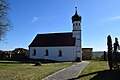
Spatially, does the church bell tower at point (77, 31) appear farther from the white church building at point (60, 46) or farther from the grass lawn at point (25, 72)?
the grass lawn at point (25, 72)

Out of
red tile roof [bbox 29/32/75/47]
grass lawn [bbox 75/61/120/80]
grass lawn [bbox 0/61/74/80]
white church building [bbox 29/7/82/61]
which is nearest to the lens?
grass lawn [bbox 0/61/74/80]

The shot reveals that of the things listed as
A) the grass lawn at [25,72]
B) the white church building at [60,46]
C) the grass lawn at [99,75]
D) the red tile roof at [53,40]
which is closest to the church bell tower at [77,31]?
the white church building at [60,46]

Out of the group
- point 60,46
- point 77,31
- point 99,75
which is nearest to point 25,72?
point 99,75

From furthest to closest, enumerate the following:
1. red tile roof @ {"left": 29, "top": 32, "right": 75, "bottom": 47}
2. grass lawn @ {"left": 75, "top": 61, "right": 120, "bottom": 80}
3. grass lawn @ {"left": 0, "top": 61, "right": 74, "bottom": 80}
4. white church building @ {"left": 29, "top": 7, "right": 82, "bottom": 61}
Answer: red tile roof @ {"left": 29, "top": 32, "right": 75, "bottom": 47} < white church building @ {"left": 29, "top": 7, "right": 82, "bottom": 61} < grass lawn @ {"left": 75, "top": 61, "right": 120, "bottom": 80} < grass lawn @ {"left": 0, "top": 61, "right": 74, "bottom": 80}

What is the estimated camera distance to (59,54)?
57.8m

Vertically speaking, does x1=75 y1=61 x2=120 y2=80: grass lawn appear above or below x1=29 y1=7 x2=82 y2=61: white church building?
below

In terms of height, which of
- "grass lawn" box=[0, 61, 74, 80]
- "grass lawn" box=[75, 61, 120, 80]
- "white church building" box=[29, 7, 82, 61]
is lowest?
"grass lawn" box=[75, 61, 120, 80]

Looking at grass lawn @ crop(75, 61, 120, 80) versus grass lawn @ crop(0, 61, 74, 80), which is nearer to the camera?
grass lawn @ crop(0, 61, 74, 80)

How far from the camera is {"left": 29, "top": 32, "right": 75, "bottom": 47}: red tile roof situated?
57031 millimetres

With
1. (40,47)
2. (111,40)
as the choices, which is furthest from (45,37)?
(111,40)

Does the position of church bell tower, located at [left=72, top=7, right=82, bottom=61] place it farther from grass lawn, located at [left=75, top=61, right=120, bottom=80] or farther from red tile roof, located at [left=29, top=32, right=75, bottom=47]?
grass lawn, located at [left=75, top=61, right=120, bottom=80]

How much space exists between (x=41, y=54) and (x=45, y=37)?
4.22 metres

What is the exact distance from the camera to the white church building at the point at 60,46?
2219 inches

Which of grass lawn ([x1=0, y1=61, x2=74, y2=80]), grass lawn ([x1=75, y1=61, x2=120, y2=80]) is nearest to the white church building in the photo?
grass lawn ([x1=0, y1=61, x2=74, y2=80])
